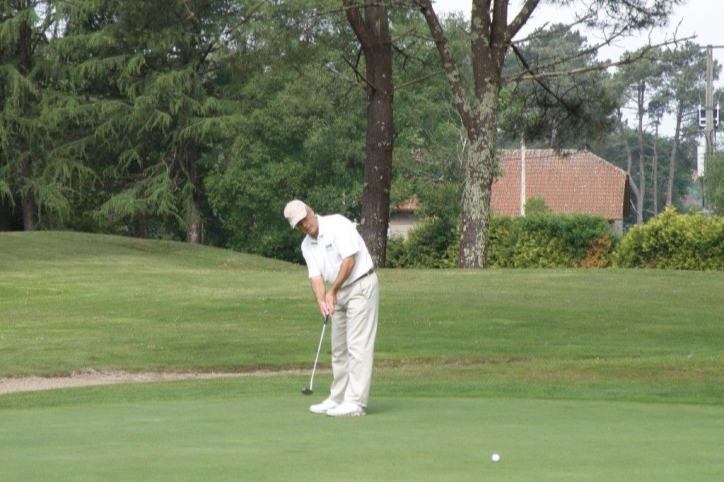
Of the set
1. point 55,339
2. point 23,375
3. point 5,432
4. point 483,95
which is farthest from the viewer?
point 483,95

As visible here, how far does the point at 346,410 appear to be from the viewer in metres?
9.08

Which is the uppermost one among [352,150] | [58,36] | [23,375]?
[58,36]

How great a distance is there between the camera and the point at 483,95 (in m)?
27.6

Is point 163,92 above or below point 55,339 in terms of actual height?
above

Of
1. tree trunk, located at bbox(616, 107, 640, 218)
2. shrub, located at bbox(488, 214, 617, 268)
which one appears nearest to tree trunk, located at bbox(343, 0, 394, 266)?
shrub, located at bbox(488, 214, 617, 268)

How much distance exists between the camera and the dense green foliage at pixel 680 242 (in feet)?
111

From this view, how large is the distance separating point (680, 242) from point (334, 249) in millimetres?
26631

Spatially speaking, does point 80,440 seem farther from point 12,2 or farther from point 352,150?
point 12,2

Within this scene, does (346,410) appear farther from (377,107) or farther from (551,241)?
(551,241)

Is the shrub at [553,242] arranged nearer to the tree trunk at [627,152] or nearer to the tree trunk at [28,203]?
the tree trunk at [28,203]

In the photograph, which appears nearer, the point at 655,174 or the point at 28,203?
the point at 28,203

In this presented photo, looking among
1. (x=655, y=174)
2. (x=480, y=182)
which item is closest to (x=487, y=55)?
(x=480, y=182)

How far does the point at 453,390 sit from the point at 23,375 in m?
6.19

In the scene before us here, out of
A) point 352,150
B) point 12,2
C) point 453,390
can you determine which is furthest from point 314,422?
point 12,2
